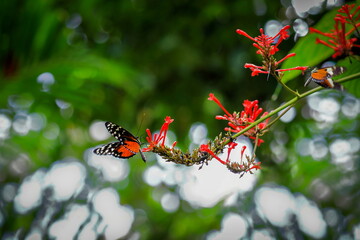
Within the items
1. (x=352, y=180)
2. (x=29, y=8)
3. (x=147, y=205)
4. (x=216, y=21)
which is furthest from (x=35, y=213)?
(x=352, y=180)

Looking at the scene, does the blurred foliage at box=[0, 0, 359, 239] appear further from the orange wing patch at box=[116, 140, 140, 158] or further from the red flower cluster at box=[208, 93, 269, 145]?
the orange wing patch at box=[116, 140, 140, 158]

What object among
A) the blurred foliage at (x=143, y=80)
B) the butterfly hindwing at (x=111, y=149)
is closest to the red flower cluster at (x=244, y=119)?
the butterfly hindwing at (x=111, y=149)

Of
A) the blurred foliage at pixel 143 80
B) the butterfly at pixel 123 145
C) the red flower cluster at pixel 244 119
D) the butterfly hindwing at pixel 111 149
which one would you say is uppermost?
the red flower cluster at pixel 244 119

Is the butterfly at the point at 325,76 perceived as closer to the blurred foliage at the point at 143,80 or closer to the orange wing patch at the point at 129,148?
the orange wing patch at the point at 129,148

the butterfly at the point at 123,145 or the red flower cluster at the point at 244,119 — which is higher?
the red flower cluster at the point at 244,119

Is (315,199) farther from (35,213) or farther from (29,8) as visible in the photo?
(29,8)

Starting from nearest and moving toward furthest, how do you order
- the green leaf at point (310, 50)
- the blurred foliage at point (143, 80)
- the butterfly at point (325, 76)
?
1. the butterfly at point (325, 76)
2. the green leaf at point (310, 50)
3. the blurred foliage at point (143, 80)

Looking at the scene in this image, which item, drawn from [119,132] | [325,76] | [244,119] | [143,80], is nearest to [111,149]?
[119,132]
